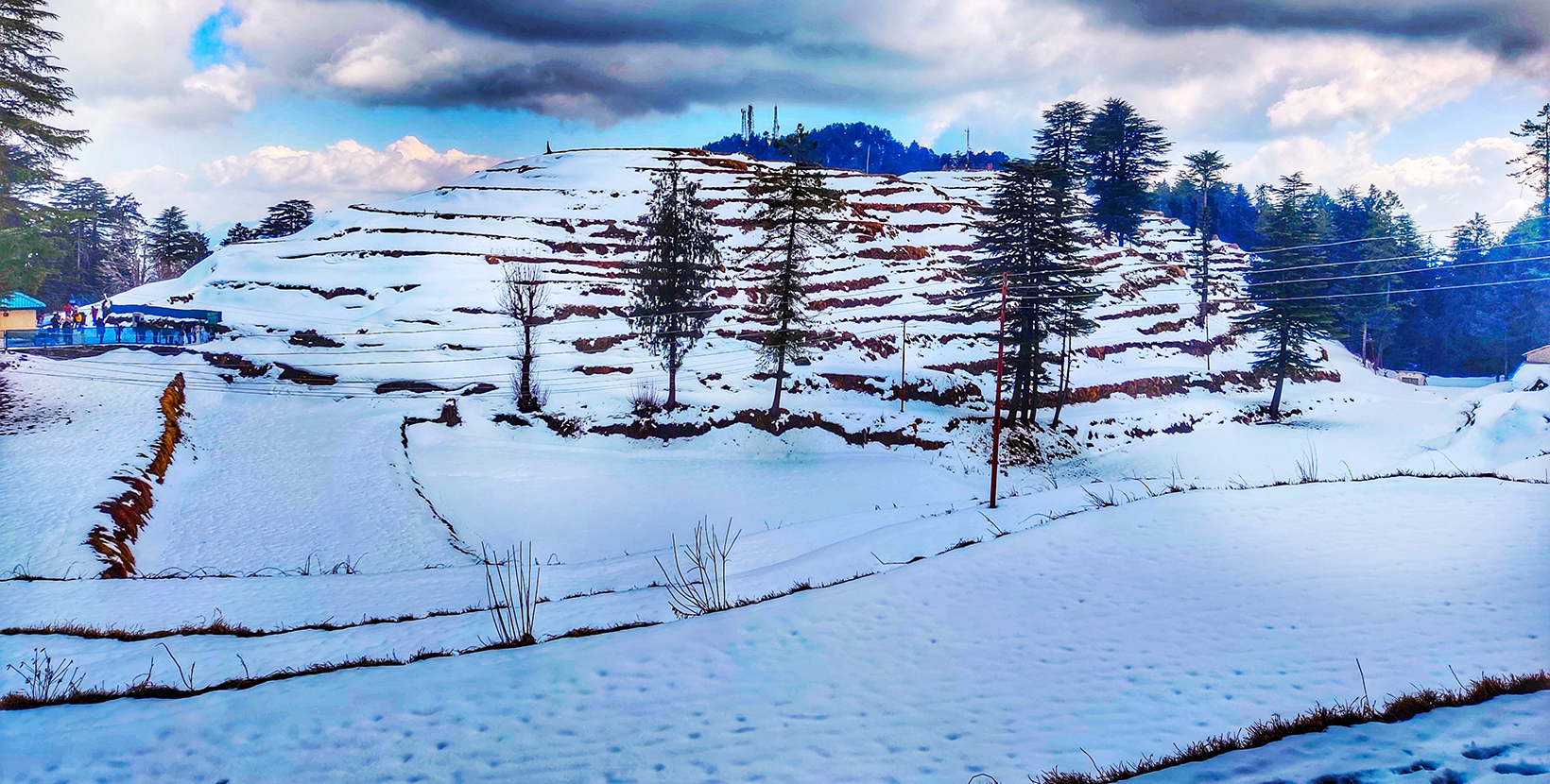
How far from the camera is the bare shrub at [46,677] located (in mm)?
6445

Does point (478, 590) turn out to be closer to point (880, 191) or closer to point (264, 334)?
point (264, 334)

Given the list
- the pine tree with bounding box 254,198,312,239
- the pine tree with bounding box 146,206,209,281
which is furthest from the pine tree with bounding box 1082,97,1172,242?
the pine tree with bounding box 146,206,209,281

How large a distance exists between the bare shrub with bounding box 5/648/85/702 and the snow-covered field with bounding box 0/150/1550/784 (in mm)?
172

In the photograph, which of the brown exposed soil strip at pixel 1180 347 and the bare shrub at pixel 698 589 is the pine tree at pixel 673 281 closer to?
the bare shrub at pixel 698 589

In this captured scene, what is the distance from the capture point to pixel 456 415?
26.8 metres

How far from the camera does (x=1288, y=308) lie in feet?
120

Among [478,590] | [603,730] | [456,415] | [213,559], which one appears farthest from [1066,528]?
[456,415]

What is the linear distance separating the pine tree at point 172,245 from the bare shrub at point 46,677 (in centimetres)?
6530

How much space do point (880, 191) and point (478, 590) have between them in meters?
60.4

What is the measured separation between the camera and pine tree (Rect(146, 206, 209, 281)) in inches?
2196

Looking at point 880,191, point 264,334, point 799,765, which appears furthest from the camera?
point 880,191

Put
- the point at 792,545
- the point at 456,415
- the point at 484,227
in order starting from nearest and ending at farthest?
1. the point at 792,545
2. the point at 456,415
3. the point at 484,227

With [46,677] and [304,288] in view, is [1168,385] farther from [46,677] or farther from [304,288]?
[304,288]

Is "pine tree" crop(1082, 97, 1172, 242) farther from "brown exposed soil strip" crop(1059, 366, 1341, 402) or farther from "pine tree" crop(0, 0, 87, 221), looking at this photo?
"pine tree" crop(0, 0, 87, 221)
